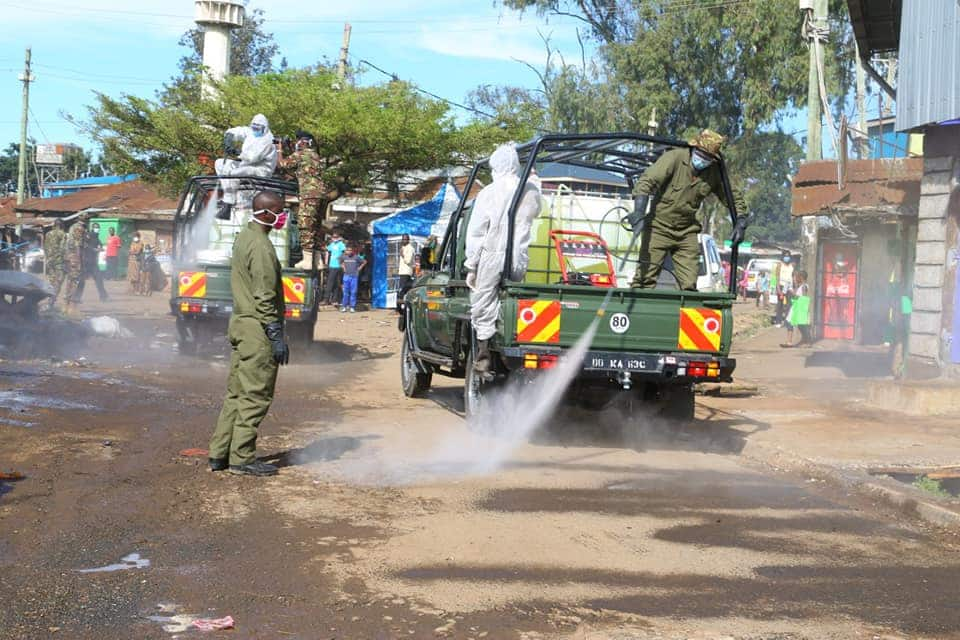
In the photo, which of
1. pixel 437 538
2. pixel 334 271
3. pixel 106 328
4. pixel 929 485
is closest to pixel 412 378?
pixel 929 485

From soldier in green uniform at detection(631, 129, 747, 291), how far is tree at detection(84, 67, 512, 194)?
61.4ft

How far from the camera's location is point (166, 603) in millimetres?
4887

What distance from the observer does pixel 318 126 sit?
2820cm

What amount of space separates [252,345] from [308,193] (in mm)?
18745

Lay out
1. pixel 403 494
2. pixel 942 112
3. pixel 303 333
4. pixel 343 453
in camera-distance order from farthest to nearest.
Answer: pixel 303 333 → pixel 942 112 → pixel 343 453 → pixel 403 494

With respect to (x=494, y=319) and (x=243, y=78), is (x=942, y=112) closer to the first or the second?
(x=494, y=319)

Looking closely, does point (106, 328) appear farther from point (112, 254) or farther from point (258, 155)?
point (112, 254)

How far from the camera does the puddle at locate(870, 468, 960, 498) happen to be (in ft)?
28.1

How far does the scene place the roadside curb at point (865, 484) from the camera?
716 cm

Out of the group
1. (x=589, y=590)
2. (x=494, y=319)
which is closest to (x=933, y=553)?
(x=589, y=590)

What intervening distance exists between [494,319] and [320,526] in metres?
3.31

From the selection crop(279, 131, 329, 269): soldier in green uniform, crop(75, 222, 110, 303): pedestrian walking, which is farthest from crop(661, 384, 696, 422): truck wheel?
crop(75, 222, 110, 303): pedestrian walking

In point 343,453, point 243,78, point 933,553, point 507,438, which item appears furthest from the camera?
point 243,78

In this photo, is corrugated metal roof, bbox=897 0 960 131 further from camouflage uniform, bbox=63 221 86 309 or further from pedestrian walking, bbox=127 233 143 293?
pedestrian walking, bbox=127 233 143 293
